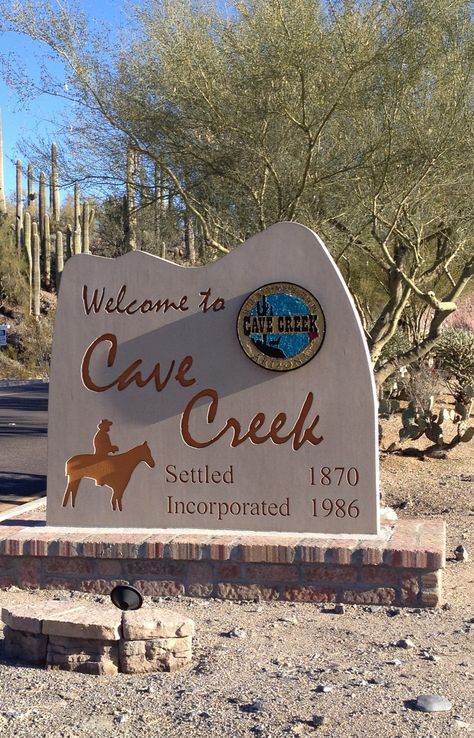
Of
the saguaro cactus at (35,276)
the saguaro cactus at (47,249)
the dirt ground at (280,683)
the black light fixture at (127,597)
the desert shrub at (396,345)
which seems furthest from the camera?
the saguaro cactus at (47,249)

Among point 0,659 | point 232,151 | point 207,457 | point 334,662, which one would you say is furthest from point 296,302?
point 232,151

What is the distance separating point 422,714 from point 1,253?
39.8m

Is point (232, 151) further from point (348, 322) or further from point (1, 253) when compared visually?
point (1, 253)

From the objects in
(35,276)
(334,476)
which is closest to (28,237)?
(35,276)

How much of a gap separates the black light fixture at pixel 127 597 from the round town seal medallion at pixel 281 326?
93.7 inches

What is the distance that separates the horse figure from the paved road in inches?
119

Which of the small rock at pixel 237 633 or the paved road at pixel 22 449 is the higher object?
the paved road at pixel 22 449

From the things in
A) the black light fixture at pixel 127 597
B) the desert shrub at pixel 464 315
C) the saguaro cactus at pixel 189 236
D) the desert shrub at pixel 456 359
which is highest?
the desert shrub at pixel 464 315

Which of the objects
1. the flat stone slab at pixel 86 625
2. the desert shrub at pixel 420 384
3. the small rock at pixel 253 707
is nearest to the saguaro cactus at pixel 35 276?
the desert shrub at pixel 420 384

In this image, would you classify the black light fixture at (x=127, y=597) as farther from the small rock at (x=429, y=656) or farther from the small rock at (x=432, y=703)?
the small rock at (x=429, y=656)

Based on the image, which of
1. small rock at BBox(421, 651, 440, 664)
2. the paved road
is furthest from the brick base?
the paved road

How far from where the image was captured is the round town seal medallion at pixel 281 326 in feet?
23.3

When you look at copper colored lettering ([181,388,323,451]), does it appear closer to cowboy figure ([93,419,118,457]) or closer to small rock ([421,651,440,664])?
cowboy figure ([93,419,118,457])

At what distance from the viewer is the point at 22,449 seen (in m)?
15.7
